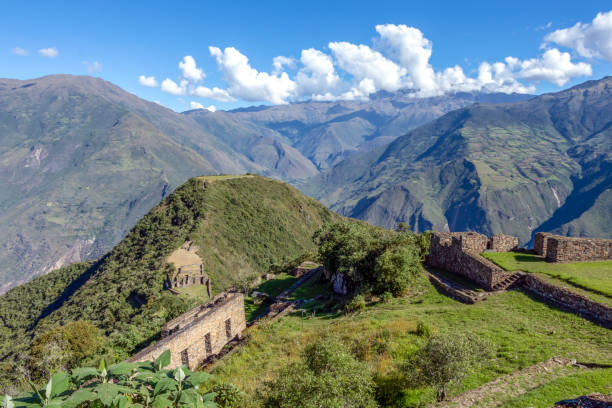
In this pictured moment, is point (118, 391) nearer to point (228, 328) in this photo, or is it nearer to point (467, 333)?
point (467, 333)

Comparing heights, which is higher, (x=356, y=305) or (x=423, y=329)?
(x=423, y=329)

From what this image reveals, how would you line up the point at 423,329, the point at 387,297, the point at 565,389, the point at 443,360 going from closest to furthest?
the point at 443,360, the point at 565,389, the point at 423,329, the point at 387,297

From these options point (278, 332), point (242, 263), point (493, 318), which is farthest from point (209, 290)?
point (493, 318)

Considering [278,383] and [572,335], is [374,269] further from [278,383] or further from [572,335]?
[278,383]

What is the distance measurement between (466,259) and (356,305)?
10.4m

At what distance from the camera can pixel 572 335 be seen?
55.7ft

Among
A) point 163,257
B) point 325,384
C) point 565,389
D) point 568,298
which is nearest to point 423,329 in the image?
point 565,389

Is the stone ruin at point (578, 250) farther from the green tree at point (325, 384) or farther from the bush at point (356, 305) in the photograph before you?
the green tree at point (325, 384)

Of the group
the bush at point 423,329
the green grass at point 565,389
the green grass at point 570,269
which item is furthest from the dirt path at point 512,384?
the green grass at point 570,269

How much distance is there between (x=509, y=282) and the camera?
24.2 m

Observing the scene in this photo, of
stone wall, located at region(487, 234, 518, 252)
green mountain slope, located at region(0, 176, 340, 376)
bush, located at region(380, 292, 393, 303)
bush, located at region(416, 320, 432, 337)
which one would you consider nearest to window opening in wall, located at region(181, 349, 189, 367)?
bush, located at region(416, 320, 432, 337)

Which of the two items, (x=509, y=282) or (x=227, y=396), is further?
(x=509, y=282)

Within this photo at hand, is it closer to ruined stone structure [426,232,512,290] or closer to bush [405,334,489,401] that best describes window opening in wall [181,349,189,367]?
bush [405,334,489,401]

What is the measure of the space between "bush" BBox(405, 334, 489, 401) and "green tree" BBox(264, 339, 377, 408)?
8.69 feet
